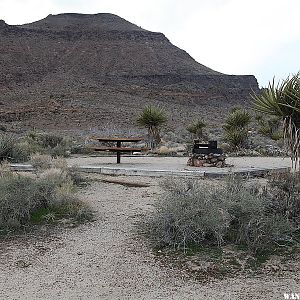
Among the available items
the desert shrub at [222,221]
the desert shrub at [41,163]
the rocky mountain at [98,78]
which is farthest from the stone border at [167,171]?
the rocky mountain at [98,78]

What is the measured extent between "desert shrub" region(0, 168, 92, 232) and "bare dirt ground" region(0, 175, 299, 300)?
413 mm

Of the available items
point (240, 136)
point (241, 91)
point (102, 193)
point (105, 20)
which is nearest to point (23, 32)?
point (105, 20)

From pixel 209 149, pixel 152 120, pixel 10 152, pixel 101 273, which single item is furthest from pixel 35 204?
pixel 152 120

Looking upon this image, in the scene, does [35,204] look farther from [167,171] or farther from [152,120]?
[152,120]

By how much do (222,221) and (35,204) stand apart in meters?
2.94

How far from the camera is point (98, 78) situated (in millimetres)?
72812

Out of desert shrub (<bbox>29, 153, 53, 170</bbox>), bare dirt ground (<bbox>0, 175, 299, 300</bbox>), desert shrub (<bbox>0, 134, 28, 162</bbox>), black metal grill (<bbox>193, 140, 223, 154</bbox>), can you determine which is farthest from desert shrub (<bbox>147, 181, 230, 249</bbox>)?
desert shrub (<bbox>0, 134, 28, 162</bbox>)

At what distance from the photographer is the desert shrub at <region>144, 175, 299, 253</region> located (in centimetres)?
622

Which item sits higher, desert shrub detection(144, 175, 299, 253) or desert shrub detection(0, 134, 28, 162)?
desert shrub detection(0, 134, 28, 162)

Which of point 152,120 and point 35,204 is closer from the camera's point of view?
point 35,204

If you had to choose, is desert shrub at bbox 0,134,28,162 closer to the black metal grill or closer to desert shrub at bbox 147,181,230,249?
the black metal grill

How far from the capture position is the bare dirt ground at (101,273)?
5.02m

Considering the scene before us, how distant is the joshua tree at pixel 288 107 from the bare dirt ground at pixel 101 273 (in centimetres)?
315

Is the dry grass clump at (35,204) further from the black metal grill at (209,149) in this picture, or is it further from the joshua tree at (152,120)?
the joshua tree at (152,120)
